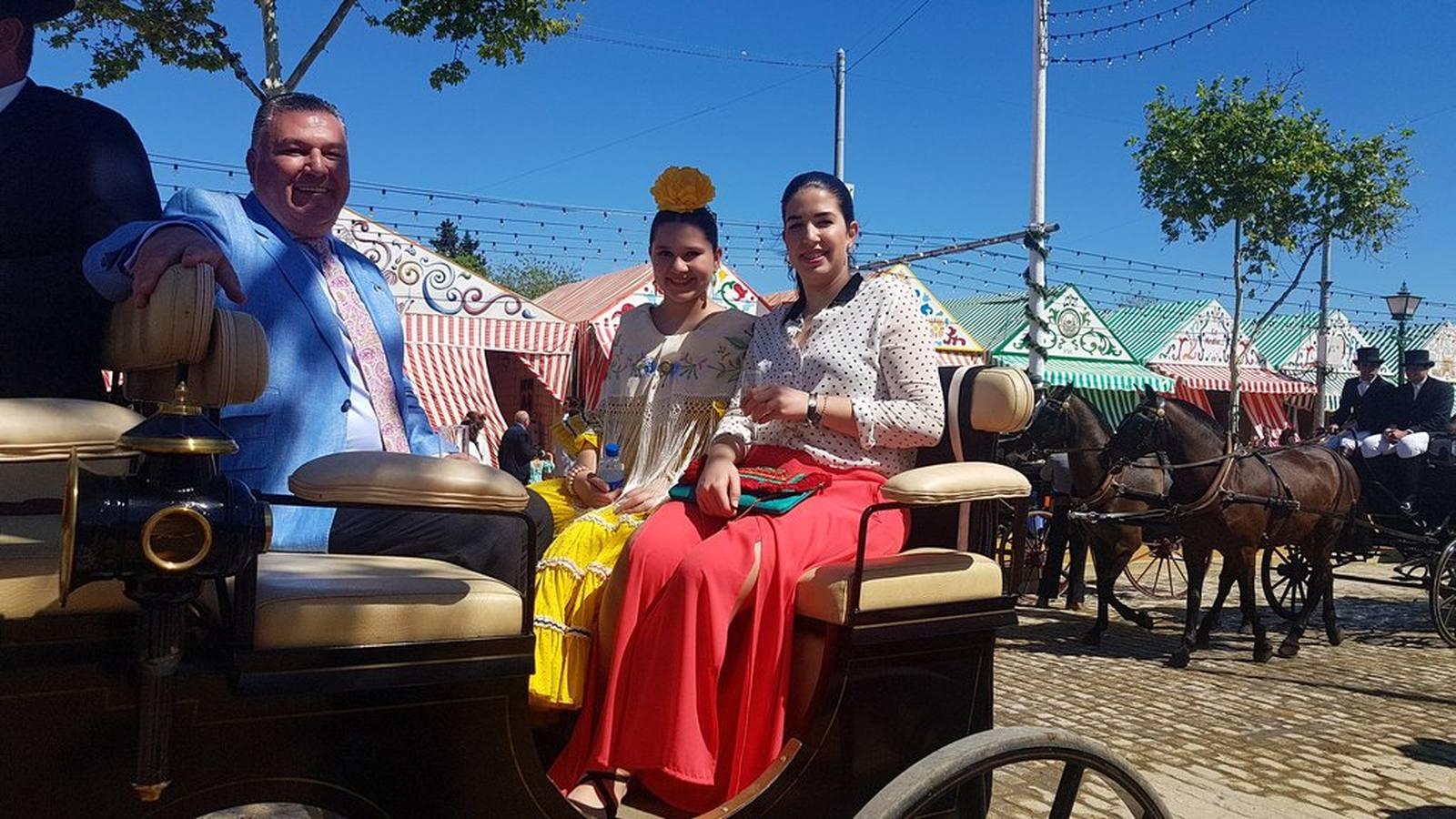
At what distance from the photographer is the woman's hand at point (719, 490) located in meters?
2.38

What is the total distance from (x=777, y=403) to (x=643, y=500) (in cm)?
49

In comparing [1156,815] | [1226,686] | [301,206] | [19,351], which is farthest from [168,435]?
[1226,686]

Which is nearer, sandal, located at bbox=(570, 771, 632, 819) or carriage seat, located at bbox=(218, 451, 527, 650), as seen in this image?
carriage seat, located at bbox=(218, 451, 527, 650)

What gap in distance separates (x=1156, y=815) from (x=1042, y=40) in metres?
11.4

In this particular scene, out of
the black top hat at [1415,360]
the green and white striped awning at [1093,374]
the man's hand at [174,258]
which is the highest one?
the green and white striped awning at [1093,374]

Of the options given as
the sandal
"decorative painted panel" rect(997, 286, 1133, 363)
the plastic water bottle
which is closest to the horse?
the plastic water bottle

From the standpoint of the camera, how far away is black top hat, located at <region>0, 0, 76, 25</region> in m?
1.98

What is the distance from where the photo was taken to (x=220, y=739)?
1.45 metres

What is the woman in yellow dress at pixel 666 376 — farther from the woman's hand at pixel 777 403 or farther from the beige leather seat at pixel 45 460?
the beige leather seat at pixel 45 460

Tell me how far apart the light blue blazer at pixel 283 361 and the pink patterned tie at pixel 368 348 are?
5cm

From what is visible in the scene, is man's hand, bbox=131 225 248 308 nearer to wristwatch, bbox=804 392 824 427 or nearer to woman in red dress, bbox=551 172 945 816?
woman in red dress, bbox=551 172 945 816

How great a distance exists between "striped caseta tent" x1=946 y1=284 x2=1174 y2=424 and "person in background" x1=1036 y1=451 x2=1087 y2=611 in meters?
6.70

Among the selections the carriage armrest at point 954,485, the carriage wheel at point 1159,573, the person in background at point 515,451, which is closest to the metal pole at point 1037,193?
the carriage wheel at point 1159,573

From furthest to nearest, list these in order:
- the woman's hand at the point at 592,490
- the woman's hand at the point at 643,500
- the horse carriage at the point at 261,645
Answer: the woman's hand at the point at 592,490 → the woman's hand at the point at 643,500 → the horse carriage at the point at 261,645
